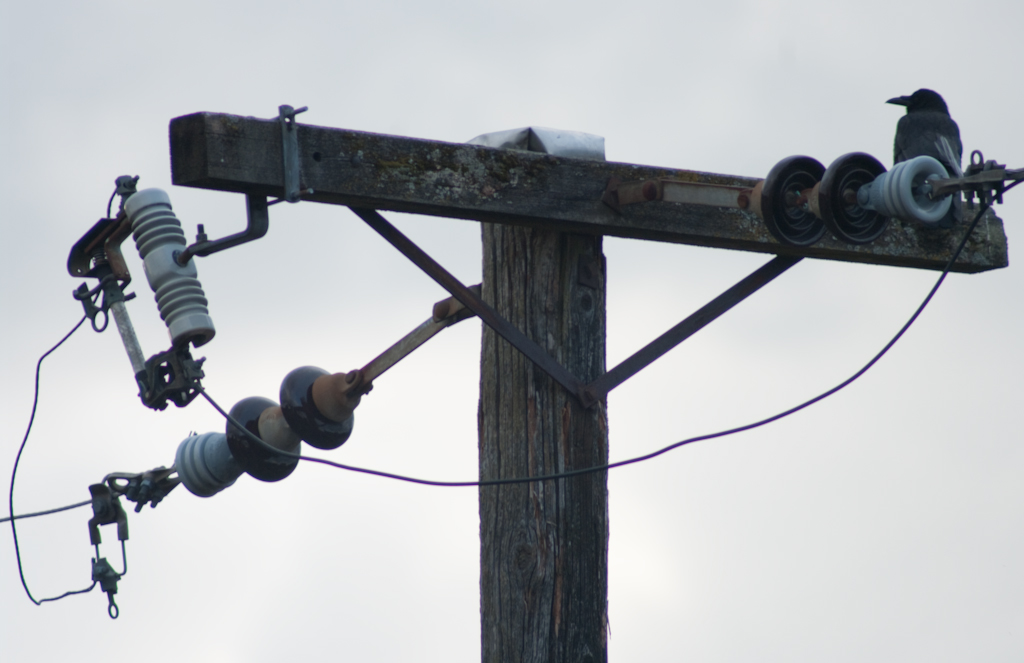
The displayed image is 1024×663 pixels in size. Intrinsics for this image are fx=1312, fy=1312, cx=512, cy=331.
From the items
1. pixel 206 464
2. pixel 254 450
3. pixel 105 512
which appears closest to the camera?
pixel 254 450

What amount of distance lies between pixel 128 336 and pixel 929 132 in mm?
3357

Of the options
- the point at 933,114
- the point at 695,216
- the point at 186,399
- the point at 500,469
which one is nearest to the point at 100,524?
the point at 186,399

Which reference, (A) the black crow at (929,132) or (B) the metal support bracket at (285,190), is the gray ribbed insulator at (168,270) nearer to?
(B) the metal support bracket at (285,190)

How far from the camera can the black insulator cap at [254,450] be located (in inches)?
191

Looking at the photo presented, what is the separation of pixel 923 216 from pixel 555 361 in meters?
1.15

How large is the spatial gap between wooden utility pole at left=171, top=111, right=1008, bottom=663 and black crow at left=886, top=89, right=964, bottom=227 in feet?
5.46

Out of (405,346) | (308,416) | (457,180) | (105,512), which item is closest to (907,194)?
(457,180)

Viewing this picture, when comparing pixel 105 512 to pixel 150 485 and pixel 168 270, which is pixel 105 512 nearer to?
pixel 150 485

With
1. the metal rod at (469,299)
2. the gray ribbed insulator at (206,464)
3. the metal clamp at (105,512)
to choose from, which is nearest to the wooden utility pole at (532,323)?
the metal rod at (469,299)

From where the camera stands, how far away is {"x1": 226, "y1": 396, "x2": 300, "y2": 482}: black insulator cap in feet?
15.9

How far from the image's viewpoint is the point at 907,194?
11.8 feet

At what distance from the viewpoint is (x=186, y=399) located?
3.84 m

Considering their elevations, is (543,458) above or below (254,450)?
below

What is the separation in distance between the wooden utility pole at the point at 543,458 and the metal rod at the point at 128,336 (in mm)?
1064
